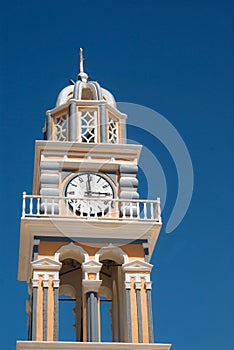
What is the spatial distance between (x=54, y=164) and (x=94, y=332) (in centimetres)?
568

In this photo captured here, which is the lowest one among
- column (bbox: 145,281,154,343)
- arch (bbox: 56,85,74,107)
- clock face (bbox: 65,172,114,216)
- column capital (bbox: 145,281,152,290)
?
column (bbox: 145,281,154,343)

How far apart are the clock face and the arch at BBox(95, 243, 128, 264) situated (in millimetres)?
1134

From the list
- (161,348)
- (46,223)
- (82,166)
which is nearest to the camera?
(161,348)

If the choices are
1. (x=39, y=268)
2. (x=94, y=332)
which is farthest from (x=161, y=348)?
(x=39, y=268)

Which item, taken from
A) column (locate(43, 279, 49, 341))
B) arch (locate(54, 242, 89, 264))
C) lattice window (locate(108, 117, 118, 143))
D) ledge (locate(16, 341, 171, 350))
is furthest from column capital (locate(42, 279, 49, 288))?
lattice window (locate(108, 117, 118, 143))

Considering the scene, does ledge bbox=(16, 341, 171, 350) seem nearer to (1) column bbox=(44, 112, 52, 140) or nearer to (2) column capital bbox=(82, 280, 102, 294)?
(2) column capital bbox=(82, 280, 102, 294)

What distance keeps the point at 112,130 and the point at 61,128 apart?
62.5 inches

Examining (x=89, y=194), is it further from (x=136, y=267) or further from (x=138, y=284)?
(x=138, y=284)

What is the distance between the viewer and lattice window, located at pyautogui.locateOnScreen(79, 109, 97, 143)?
114 feet

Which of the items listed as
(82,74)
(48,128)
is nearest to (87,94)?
(82,74)

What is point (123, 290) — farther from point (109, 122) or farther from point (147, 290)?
point (109, 122)

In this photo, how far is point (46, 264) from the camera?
31219 mm

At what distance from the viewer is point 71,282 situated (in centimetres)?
3347

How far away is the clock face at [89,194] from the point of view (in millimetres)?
32438
